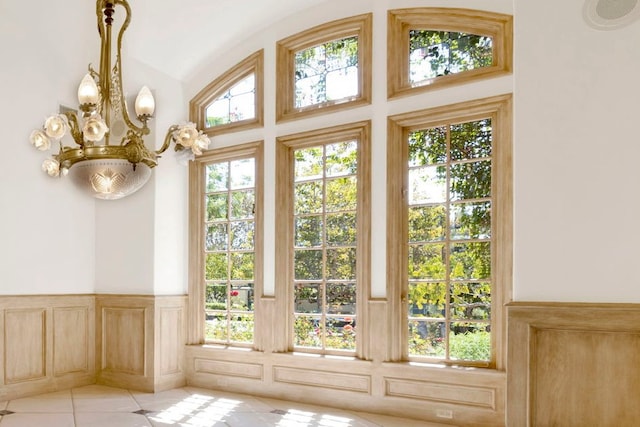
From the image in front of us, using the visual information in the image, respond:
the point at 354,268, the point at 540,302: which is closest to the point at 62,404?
the point at 354,268

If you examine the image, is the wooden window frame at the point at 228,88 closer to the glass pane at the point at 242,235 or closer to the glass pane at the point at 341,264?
the glass pane at the point at 242,235

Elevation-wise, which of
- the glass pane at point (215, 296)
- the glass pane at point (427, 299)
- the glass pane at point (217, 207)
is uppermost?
the glass pane at point (217, 207)

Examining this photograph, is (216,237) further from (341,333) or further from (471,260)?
(471,260)

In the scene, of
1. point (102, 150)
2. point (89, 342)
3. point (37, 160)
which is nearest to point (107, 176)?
point (102, 150)

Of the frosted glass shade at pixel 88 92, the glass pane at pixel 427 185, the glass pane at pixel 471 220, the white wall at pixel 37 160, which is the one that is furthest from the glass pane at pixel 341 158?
the white wall at pixel 37 160

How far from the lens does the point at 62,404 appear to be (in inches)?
182

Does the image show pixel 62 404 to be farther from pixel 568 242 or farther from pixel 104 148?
pixel 568 242

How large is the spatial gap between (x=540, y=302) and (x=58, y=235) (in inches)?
180

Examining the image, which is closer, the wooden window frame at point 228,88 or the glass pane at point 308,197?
the glass pane at point 308,197

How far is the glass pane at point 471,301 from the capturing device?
13.0ft

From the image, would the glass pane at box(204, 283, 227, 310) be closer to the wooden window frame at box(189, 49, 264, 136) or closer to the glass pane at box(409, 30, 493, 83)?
the wooden window frame at box(189, 49, 264, 136)

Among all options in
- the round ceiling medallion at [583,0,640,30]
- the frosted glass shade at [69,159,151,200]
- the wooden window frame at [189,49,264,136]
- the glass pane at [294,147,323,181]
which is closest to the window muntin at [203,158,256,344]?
the wooden window frame at [189,49,264,136]

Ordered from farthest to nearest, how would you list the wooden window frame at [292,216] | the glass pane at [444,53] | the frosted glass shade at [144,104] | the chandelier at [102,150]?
the wooden window frame at [292,216]
the glass pane at [444,53]
the frosted glass shade at [144,104]
the chandelier at [102,150]

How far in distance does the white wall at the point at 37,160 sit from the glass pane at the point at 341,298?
271 cm
